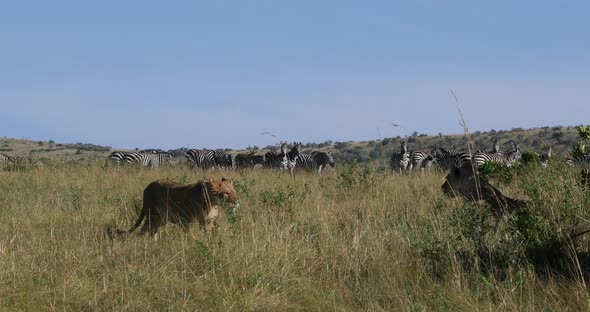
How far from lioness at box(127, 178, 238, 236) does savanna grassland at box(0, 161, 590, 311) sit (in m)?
0.14

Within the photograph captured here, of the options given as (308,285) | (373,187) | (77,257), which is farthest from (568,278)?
(373,187)

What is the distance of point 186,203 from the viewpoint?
8.30 m

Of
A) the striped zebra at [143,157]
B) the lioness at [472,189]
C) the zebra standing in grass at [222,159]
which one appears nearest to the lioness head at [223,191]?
the lioness at [472,189]

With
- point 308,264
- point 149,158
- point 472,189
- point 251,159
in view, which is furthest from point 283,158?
point 308,264

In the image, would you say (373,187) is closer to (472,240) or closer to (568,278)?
(472,240)

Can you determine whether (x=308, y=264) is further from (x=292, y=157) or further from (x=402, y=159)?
(x=292, y=157)

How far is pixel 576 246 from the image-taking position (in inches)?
253

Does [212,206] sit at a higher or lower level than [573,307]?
higher

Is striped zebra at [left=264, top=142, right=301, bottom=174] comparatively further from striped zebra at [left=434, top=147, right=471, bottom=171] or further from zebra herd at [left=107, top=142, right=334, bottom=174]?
striped zebra at [left=434, top=147, right=471, bottom=171]

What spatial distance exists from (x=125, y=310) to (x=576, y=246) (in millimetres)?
3697

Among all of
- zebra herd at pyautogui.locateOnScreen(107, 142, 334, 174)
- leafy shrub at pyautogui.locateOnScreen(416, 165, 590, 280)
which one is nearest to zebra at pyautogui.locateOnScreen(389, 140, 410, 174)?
zebra herd at pyautogui.locateOnScreen(107, 142, 334, 174)

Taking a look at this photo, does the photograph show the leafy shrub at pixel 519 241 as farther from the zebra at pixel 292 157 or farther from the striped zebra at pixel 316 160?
the striped zebra at pixel 316 160

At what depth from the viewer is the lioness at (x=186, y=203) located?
26.6 feet

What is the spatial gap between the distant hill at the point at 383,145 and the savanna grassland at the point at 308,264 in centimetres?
3243
